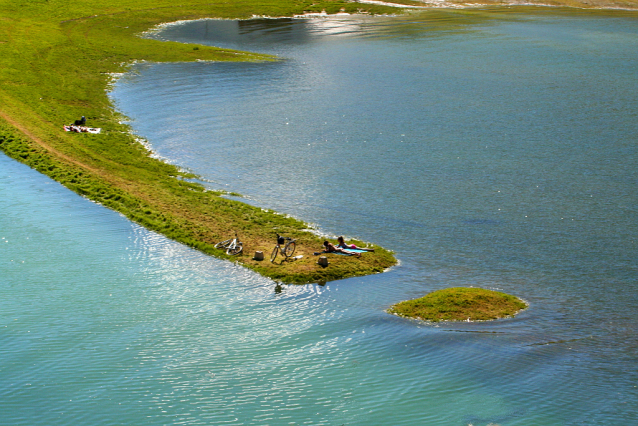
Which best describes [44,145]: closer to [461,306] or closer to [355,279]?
[355,279]

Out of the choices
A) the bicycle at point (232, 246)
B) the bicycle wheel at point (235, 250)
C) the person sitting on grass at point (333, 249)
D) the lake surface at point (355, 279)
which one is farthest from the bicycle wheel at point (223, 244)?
the person sitting on grass at point (333, 249)

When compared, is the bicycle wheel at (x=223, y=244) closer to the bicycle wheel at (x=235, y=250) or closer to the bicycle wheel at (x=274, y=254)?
the bicycle wheel at (x=235, y=250)

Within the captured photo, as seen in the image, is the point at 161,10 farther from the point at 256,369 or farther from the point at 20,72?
the point at 256,369

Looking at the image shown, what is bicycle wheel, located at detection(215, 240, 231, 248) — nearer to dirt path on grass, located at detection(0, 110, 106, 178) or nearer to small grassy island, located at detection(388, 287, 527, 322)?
small grassy island, located at detection(388, 287, 527, 322)

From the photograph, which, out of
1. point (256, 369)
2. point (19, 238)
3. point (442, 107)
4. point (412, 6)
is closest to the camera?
point (256, 369)

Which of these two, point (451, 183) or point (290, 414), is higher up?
point (451, 183)

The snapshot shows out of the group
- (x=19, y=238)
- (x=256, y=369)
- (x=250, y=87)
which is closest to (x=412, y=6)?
(x=250, y=87)
